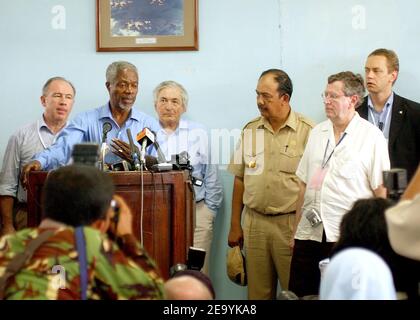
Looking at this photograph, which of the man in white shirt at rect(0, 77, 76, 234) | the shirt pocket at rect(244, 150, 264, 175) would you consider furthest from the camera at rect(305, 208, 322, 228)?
the man in white shirt at rect(0, 77, 76, 234)

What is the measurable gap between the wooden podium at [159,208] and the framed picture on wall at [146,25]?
153cm

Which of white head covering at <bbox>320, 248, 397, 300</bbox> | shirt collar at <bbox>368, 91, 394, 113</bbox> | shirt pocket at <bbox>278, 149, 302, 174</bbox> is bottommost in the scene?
white head covering at <bbox>320, 248, 397, 300</bbox>

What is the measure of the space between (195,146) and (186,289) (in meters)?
2.09

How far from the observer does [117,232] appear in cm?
185

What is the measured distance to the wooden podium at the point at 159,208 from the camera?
2664mm

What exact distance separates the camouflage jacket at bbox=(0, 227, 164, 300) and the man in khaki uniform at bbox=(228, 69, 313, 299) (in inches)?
80.2

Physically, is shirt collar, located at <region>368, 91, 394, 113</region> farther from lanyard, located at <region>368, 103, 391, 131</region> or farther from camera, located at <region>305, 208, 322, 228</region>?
camera, located at <region>305, 208, 322, 228</region>

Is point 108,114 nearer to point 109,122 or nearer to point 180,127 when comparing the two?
point 109,122

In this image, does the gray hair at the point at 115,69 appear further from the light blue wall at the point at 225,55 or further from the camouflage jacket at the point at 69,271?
the camouflage jacket at the point at 69,271

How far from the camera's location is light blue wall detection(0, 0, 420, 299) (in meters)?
4.08

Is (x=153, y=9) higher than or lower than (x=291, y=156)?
higher

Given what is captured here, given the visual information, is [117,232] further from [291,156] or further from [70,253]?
[291,156]
